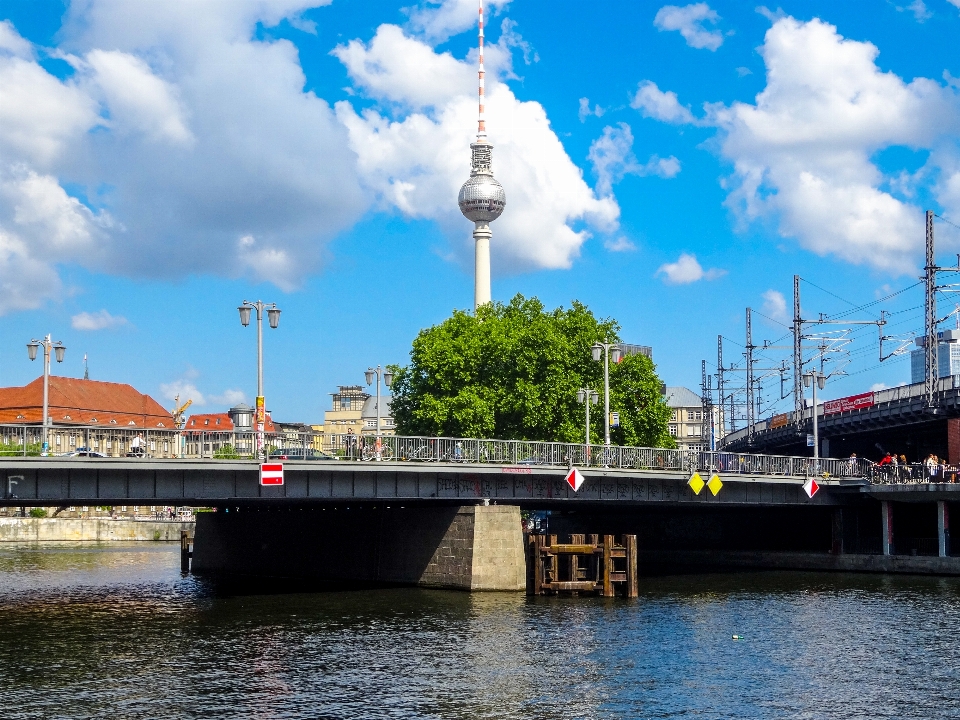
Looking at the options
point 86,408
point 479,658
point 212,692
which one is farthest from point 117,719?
point 86,408

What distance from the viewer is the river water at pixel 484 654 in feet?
107

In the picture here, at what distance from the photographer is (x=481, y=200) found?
15425 cm

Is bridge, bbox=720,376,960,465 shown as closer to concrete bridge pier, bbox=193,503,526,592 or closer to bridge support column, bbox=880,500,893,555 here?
bridge support column, bbox=880,500,893,555

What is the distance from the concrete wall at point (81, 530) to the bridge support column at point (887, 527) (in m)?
84.9

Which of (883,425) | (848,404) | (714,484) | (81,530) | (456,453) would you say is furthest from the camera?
(81,530)

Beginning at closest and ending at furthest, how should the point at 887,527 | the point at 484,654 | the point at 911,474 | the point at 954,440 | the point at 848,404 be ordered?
the point at 484,654 < the point at 887,527 < the point at 911,474 < the point at 954,440 < the point at 848,404

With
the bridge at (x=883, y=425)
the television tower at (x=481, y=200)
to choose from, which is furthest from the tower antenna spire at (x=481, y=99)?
the bridge at (x=883, y=425)

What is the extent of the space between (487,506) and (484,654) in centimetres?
2058

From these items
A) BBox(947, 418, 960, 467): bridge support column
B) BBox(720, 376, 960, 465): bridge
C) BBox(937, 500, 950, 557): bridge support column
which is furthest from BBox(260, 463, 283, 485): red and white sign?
BBox(947, 418, 960, 467): bridge support column

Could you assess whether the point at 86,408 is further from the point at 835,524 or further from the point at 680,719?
the point at 680,719

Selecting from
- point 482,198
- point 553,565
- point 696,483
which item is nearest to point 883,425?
point 696,483

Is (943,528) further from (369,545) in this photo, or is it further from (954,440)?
(369,545)

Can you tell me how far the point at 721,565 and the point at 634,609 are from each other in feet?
94.7

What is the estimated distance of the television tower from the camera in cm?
15312
